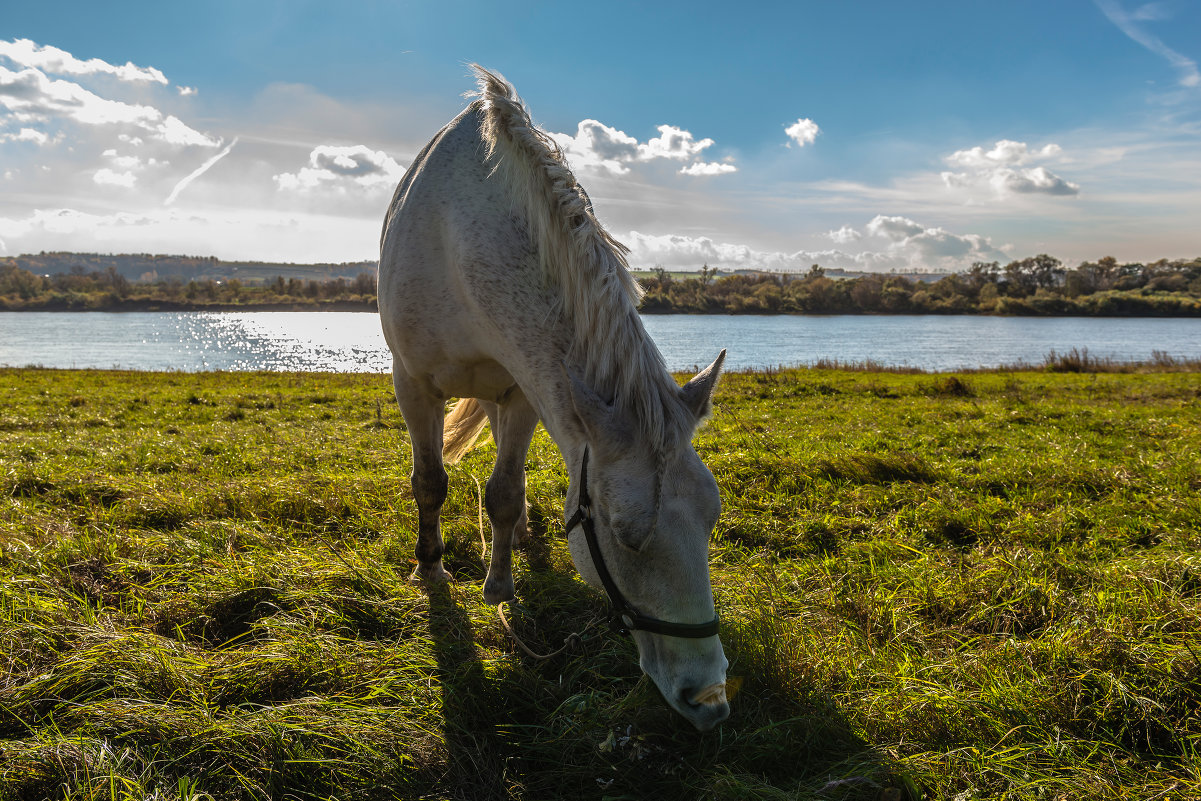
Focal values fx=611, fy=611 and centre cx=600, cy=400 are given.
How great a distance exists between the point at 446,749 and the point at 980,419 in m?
10.1

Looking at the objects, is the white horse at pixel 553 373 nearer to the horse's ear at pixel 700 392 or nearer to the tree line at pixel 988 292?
the horse's ear at pixel 700 392

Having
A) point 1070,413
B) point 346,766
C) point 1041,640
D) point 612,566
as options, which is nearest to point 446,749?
point 346,766

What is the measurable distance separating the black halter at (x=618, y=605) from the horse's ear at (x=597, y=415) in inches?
8.9

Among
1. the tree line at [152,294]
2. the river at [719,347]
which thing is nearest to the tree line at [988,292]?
the river at [719,347]

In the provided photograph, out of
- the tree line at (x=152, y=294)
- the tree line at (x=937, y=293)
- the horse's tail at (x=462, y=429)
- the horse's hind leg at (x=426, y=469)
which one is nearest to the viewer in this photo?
the horse's hind leg at (x=426, y=469)

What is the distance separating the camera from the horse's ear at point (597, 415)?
7.41 feet

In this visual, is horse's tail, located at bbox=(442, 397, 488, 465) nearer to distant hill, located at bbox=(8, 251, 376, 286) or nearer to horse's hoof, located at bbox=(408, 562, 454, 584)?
horse's hoof, located at bbox=(408, 562, 454, 584)

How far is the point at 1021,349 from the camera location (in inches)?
1454

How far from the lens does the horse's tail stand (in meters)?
5.14

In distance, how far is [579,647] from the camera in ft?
9.61

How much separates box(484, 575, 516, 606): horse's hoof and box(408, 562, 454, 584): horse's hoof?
424mm

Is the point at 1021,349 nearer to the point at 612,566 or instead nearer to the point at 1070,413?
the point at 1070,413

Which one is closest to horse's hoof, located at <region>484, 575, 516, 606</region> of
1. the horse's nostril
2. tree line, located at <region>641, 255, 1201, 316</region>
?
the horse's nostril

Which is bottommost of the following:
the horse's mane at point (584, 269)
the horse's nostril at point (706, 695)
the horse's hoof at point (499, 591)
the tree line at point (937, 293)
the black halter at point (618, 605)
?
the horse's hoof at point (499, 591)
